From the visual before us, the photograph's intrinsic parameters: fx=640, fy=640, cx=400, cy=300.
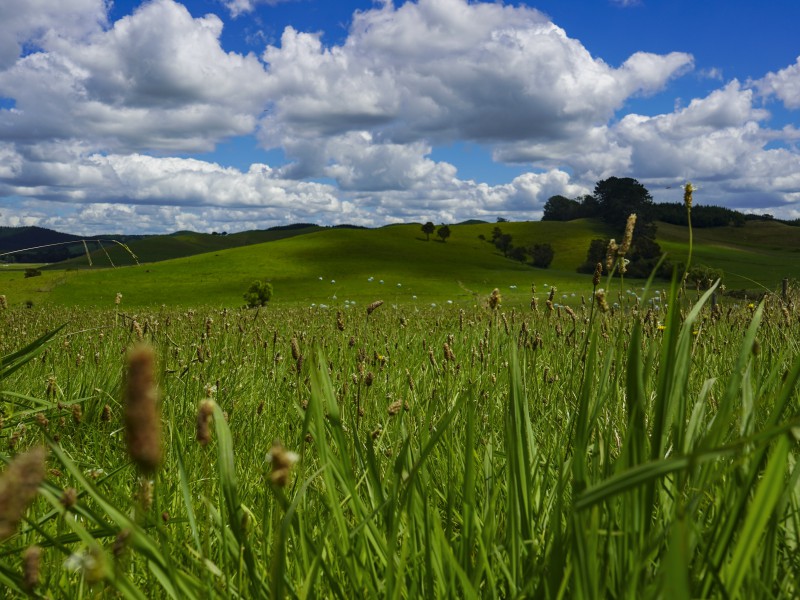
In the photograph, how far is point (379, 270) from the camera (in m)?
76.7

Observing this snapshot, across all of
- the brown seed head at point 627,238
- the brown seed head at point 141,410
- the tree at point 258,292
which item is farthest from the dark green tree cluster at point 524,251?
the brown seed head at point 141,410

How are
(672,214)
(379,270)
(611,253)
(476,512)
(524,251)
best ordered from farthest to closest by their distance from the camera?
(672,214), (524,251), (379,270), (476,512), (611,253)

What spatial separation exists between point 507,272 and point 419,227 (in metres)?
49.7

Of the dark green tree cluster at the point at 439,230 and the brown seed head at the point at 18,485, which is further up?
the brown seed head at the point at 18,485

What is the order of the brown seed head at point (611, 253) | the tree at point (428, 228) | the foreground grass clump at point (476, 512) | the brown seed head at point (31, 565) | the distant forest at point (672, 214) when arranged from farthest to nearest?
the distant forest at point (672, 214) < the tree at point (428, 228) < the brown seed head at point (611, 253) < the foreground grass clump at point (476, 512) < the brown seed head at point (31, 565)

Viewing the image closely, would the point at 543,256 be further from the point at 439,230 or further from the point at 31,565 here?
the point at 31,565

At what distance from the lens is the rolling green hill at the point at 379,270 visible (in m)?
57.1

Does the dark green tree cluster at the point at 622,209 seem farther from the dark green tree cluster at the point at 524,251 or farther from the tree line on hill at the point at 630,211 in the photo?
the dark green tree cluster at the point at 524,251

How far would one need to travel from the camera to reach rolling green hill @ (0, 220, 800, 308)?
2249 inches

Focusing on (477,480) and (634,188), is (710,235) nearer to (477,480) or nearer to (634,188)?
(634,188)

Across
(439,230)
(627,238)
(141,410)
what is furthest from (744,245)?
(141,410)

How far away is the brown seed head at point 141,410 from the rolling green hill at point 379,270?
32.4 meters

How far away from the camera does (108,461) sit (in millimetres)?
3758

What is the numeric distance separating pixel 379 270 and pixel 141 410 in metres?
76.2
